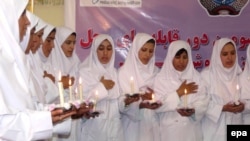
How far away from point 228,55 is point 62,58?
1543 mm

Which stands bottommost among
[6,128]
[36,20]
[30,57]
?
[6,128]

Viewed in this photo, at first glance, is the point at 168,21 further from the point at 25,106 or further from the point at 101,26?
the point at 25,106

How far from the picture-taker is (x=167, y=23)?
514 centimetres

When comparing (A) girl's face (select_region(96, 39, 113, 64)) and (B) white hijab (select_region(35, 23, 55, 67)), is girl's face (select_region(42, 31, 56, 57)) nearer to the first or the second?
(B) white hijab (select_region(35, 23, 55, 67))

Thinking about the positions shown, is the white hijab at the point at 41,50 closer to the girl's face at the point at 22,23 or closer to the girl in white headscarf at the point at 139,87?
the girl in white headscarf at the point at 139,87

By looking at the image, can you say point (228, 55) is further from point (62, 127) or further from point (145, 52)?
point (62, 127)

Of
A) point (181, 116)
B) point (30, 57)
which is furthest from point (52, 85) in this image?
point (181, 116)

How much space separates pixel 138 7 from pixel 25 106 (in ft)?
9.44

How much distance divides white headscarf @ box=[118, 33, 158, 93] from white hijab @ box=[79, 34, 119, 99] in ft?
0.27

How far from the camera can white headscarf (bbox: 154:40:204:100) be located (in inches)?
175

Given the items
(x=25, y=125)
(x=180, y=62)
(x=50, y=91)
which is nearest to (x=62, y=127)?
(x=25, y=125)

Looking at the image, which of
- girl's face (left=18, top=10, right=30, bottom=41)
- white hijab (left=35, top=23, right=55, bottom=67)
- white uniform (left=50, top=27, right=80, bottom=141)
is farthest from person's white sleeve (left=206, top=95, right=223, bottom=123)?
girl's face (left=18, top=10, right=30, bottom=41)

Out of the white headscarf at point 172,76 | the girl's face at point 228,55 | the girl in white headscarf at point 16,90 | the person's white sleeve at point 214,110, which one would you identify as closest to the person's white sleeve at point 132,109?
the white headscarf at point 172,76

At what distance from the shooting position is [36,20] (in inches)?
135
